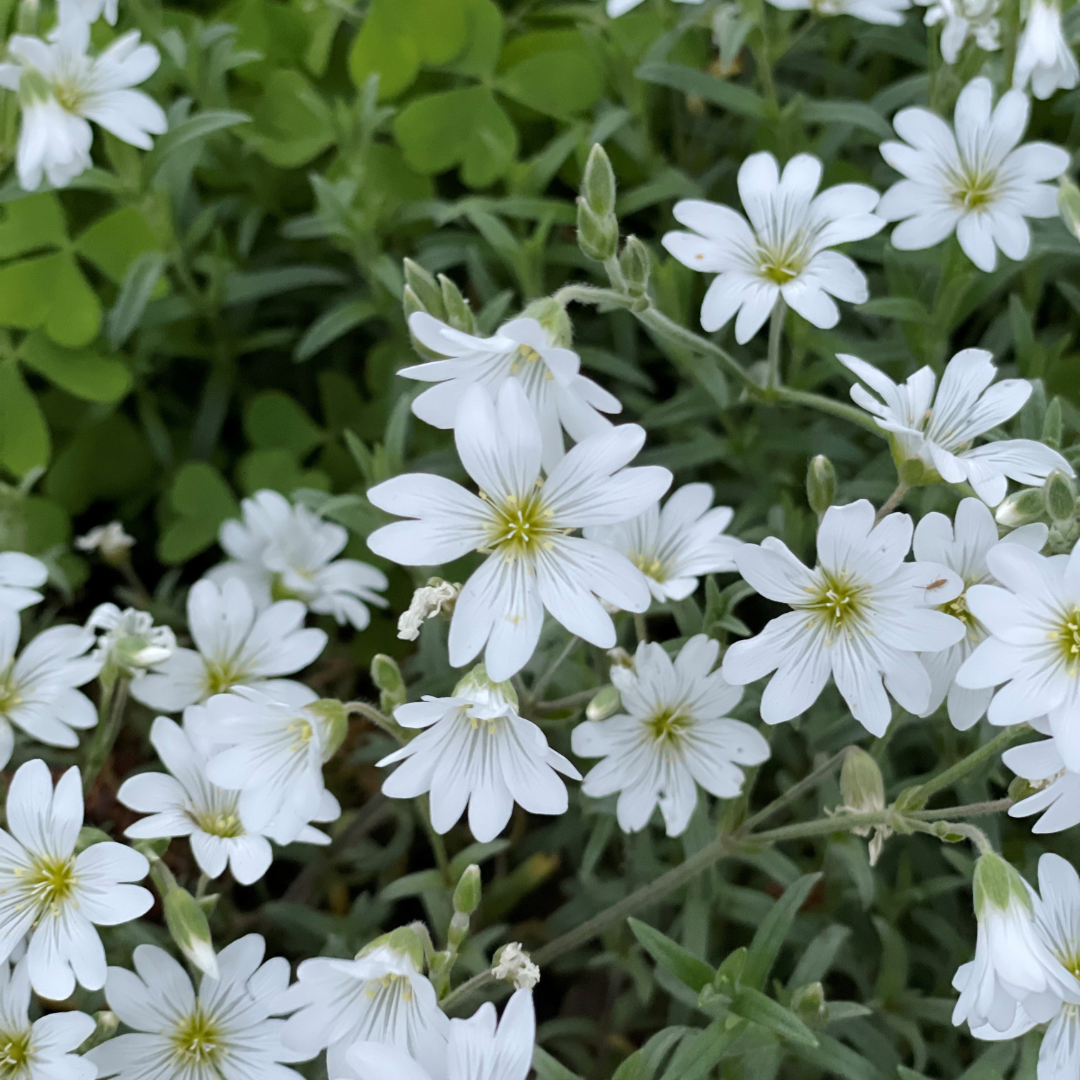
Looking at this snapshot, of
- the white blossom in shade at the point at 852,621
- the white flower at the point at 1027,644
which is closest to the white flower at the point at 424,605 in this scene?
the white blossom in shade at the point at 852,621

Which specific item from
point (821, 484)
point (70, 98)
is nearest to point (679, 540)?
point (821, 484)

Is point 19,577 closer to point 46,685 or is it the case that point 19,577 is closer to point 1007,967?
point 46,685

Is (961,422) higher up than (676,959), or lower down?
higher up

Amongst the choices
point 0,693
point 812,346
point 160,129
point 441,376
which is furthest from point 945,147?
point 0,693

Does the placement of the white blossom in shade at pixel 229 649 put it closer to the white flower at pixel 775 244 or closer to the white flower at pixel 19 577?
the white flower at pixel 19 577

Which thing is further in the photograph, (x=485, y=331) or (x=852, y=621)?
(x=485, y=331)

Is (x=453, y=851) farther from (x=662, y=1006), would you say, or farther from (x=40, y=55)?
(x=40, y=55)

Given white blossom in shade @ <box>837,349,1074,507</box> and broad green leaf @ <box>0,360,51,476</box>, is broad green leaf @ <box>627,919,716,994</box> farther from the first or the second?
broad green leaf @ <box>0,360,51,476</box>

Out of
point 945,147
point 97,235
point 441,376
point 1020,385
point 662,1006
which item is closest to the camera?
point 441,376
